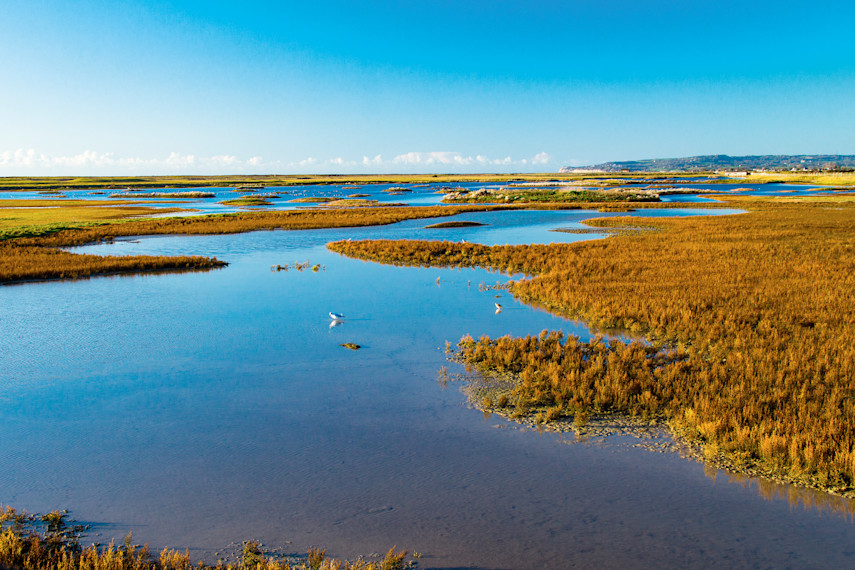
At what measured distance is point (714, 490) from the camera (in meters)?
7.30

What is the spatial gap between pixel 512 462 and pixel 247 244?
35353 millimetres

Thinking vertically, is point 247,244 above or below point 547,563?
above

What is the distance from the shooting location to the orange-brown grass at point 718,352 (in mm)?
8133

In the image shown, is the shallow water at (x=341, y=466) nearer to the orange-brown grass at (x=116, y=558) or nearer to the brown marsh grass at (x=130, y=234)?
the orange-brown grass at (x=116, y=558)

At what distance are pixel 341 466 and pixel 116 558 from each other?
3177mm

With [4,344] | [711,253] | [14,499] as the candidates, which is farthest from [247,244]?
[14,499]

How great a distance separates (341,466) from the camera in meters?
8.10

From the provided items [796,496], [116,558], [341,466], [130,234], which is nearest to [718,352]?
[796,496]

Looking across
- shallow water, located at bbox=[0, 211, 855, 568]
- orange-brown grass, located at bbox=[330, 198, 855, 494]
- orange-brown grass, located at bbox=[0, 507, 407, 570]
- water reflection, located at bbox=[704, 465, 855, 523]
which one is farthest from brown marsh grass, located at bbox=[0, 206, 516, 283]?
water reflection, located at bbox=[704, 465, 855, 523]

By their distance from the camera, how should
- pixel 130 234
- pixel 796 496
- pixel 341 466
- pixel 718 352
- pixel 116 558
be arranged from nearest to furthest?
1. pixel 116 558
2. pixel 796 496
3. pixel 341 466
4. pixel 718 352
5. pixel 130 234

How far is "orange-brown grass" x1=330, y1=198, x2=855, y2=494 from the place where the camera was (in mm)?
8133

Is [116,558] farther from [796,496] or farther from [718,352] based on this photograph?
[718,352]

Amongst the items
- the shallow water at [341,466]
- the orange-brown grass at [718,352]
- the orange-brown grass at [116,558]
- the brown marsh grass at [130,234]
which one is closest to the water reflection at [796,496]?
the shallow water at [341,466]

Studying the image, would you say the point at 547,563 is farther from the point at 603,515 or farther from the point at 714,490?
the point at 714,490
